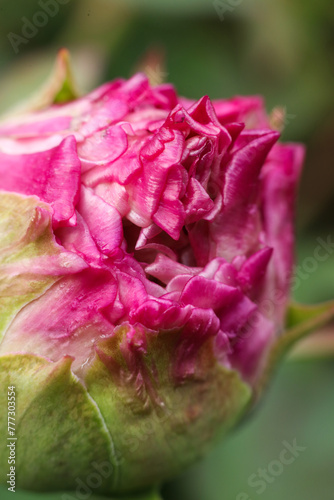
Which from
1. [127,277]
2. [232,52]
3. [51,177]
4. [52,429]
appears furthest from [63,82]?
[232,52]

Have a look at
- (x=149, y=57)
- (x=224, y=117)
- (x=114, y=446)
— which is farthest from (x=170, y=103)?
(x=149, y=57)

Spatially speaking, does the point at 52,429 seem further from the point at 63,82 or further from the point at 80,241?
the point at 63,82

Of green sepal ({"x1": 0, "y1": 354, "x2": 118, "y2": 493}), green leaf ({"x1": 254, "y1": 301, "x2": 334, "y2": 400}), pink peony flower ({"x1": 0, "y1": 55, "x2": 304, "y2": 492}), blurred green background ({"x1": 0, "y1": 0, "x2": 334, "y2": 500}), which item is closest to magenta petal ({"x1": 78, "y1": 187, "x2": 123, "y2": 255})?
pink peony flower ({"x1": 0, "y1": 55, "x2": 304, "y2": 492})

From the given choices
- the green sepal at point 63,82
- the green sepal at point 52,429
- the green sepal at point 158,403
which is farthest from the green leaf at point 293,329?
the green sepal at point 63,82

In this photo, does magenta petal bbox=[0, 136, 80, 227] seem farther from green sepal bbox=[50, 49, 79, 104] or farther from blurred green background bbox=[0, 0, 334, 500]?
blurred green background bbox=[0, 0, 334, 500]

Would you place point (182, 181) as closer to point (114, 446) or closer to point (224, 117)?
point (224, 117)

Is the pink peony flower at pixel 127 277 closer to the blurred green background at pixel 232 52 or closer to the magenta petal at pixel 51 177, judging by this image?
the magenta petal at pixel 51 177

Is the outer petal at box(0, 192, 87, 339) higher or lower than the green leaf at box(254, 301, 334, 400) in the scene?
higher

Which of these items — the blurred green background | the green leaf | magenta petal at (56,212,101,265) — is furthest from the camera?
the blurred green background
